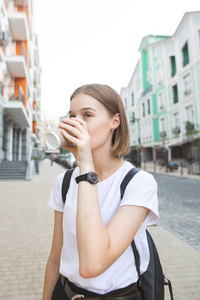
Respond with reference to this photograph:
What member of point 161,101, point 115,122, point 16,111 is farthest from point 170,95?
point 115,122

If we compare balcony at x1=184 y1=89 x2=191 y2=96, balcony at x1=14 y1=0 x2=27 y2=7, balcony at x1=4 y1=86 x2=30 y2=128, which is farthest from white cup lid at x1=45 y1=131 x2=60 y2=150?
balcony at x1=184 y1=89 x2=191 y2=96

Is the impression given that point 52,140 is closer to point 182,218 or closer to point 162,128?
point 182,218

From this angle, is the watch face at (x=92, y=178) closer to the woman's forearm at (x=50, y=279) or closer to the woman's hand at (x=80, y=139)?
the woman's hand at (x=80, y=139)

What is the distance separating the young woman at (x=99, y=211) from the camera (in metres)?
0.90

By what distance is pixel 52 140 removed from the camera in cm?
107

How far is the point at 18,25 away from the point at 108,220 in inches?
810

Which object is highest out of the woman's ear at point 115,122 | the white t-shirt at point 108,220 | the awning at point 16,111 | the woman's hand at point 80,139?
the awning at point 16,111

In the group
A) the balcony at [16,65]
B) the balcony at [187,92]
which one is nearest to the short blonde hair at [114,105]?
the balcony at [16,65]

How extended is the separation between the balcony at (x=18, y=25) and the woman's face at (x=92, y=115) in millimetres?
19389

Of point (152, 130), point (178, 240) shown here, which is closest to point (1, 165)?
point (178, 240)

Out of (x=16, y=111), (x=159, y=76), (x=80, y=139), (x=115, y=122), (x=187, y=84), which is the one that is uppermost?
(x=159, y=76)

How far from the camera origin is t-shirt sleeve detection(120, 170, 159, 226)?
102 centimetres

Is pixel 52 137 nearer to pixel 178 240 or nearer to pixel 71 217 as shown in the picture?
pixel 71 217

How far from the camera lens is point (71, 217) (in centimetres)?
116
